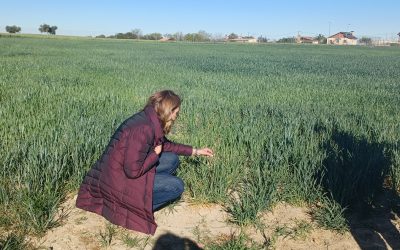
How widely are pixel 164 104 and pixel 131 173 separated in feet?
1.96

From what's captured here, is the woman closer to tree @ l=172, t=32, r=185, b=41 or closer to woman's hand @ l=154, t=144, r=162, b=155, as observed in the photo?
woman's hand @ l=154, t=144, r=162, b=155

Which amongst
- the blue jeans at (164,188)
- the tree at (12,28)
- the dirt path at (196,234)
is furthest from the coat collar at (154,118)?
the tree at (12,28)

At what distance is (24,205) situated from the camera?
10.7ft

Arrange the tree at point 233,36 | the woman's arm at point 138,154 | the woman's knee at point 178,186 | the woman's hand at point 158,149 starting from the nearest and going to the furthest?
1. the woman's arm at point 138,154
2. the woman's hand at point 158,149
3. the woman's knee at point 178,186
4. the tree at point 233,36

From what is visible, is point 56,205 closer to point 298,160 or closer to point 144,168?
point 144,168

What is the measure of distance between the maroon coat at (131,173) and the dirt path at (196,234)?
5.4 inches

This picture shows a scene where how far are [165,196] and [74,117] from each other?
3188 millimetres

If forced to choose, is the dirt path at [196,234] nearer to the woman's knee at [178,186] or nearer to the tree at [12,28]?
the woman's knee at [178,186]

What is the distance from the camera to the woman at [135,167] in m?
3.01

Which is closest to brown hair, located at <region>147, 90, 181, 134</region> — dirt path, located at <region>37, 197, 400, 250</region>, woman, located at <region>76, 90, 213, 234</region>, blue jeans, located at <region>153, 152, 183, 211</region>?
woman, located at <region>76, 90, 213, 234</region>

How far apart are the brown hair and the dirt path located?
0.93 meters

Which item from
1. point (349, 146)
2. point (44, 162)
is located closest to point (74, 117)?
point (44, 162)

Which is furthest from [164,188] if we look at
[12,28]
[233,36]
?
[233,36]

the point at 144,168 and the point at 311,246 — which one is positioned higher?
the point at 144,168
